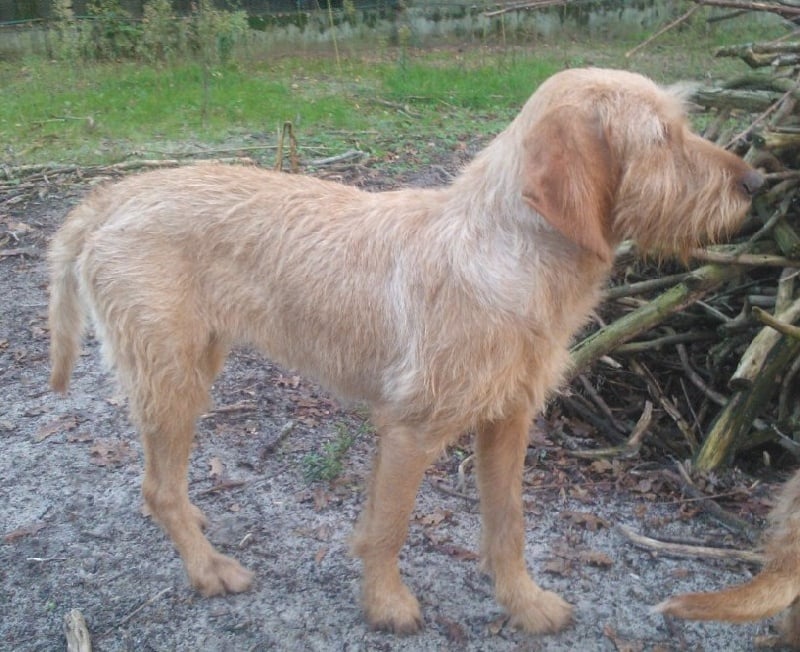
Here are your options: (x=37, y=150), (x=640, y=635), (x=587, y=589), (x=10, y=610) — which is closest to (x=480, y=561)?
(x=587, y=589)

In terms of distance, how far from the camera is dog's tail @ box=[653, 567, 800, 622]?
2729 mm

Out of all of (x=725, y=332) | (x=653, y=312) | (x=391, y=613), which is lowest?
(x=391, y=613)

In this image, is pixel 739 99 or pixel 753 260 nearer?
pixel 753 260

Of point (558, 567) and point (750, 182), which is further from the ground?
point (750, 182)

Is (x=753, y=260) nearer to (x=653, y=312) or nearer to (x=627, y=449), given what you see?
(x=653, y=312)

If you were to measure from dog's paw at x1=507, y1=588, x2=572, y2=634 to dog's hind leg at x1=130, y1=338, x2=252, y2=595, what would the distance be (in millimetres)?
1187

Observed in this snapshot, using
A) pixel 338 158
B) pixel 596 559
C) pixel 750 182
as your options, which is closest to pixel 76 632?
pixel 596 559

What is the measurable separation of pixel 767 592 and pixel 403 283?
1.67 m

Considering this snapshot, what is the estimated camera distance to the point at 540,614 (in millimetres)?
3414

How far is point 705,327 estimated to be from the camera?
498 centimetres

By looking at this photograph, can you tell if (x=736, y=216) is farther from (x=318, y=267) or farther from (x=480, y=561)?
(x=480, y=561)

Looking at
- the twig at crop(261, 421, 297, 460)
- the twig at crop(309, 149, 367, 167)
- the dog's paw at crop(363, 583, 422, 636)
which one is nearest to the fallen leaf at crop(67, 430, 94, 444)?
the twig at crop(261, 421, 297, 460)

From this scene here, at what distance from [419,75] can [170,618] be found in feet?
34.3

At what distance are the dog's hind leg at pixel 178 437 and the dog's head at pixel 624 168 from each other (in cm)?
165
